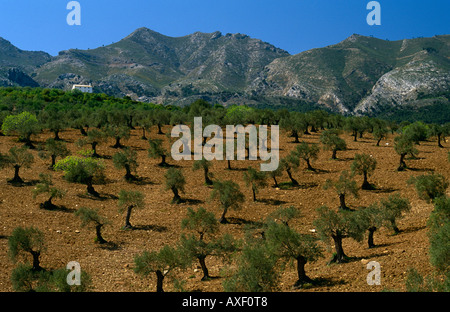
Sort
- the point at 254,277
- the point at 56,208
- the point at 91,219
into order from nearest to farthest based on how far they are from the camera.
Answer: the point at 254,277, the point at 91,219, the point at 56,208

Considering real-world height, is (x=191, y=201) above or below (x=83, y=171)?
below

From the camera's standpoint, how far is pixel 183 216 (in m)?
33.2

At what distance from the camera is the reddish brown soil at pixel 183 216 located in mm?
20141

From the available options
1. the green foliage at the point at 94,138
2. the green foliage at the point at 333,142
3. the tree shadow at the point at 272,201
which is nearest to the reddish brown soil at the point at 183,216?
the tree shadow at the point at 272,201

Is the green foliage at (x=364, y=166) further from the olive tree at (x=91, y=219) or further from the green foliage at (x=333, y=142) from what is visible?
the olive tree at (x=91, y=219)

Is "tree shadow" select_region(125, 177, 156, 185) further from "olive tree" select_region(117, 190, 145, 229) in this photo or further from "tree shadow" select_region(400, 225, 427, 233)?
"tree shadow" select_region(400, 225, 427, 233)

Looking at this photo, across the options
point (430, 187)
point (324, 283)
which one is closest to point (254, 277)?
point (324, 283)

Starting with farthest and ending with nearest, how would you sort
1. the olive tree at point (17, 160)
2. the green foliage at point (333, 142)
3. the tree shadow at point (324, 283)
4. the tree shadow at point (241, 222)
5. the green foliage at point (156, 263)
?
the green foliage at point (333, 142)
the olive tree at point (17, 160)
the tree shadow at point (241, 222)
the green foliage at point (156, 263)
the tree shadow at point (324, 283)

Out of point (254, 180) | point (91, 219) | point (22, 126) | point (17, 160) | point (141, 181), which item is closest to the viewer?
point (91, 219)

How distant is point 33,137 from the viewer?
60.5m

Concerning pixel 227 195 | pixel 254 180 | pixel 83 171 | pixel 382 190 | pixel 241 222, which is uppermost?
pixel 83 171

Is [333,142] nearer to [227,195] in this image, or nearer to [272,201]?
[272,201]
